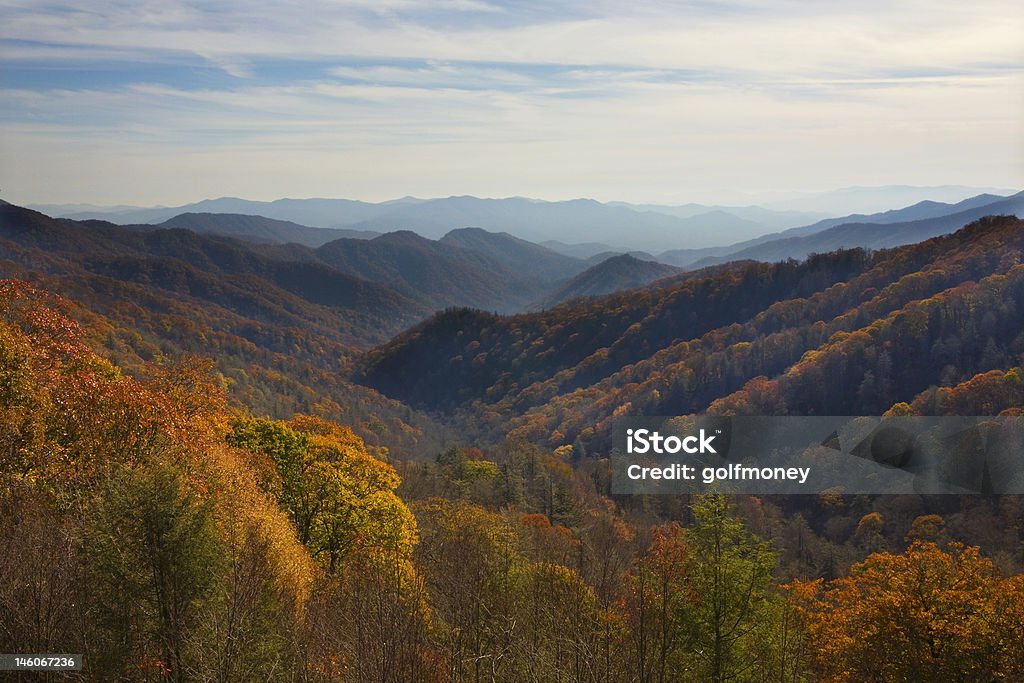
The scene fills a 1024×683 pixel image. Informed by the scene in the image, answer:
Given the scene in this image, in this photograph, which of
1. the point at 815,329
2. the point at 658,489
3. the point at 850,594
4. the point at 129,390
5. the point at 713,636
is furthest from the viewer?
the point at 815,329

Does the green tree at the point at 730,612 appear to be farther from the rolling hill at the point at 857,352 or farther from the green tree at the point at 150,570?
the rolling hill at the point at 857,352

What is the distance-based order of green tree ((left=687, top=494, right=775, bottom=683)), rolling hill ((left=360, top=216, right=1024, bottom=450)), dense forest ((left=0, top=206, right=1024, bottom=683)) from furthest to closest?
rolling hill ((left=360, top=216, right=1024, bottom=450)) → green tree ((left=687, top=494, right=775, bottom=683)) → dense forest ((left=0, top=206, right=1024, bottom=683))

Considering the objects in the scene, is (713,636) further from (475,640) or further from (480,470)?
(480,470)

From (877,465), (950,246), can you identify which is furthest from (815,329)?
(877,465)

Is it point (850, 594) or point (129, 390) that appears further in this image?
point (850, 594)

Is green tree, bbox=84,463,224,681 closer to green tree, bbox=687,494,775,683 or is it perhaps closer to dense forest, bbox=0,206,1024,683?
dense forest, bbox=0,206,1024,683

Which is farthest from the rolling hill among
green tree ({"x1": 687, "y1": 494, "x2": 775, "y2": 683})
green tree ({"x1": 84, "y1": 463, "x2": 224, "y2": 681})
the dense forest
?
green tree ({"x1": 84, "y1": 463, "x2": 224, "y2": 681})

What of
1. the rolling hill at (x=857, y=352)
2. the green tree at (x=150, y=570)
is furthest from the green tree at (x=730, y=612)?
the rolling hill at (x=857, y=352)

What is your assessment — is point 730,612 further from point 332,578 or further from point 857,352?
point 857,352

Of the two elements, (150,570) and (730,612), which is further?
(730,612)

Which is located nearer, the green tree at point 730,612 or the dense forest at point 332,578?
the dense forest at point 332,578

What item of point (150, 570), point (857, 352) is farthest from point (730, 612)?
point (857, 352)
